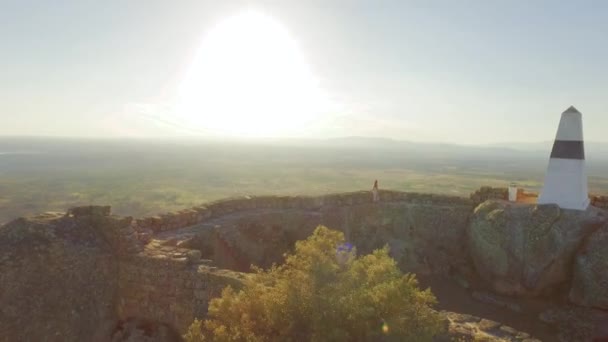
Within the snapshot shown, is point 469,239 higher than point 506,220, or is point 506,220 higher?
point 506,220

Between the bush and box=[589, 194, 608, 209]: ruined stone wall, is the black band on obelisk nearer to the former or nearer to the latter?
box=[589, 194, 608, 209]: ruined stone wall

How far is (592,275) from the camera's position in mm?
15938

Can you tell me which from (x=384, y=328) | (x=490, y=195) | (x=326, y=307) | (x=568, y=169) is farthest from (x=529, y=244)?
(x=326, y=307)

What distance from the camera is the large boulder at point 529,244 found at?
55.1 feet

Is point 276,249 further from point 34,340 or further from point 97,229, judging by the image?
point 34,340

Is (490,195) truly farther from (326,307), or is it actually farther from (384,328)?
(326,307)

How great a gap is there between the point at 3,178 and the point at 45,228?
147 m

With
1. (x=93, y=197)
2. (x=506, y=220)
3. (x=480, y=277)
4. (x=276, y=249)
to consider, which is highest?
(x=506, y=220)

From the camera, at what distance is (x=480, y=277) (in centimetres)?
1861

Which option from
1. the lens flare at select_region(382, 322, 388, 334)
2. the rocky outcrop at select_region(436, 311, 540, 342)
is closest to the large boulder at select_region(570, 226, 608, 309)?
the rocky outcrop at select_region(436, 311, 540, 342)

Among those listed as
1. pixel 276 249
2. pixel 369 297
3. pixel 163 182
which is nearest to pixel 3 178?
pixel 163 182

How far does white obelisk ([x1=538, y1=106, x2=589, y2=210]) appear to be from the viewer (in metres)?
18.0

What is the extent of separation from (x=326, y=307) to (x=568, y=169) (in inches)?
672

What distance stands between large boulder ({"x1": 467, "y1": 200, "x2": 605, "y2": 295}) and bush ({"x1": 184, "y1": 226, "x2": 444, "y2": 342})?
12.3 metres
